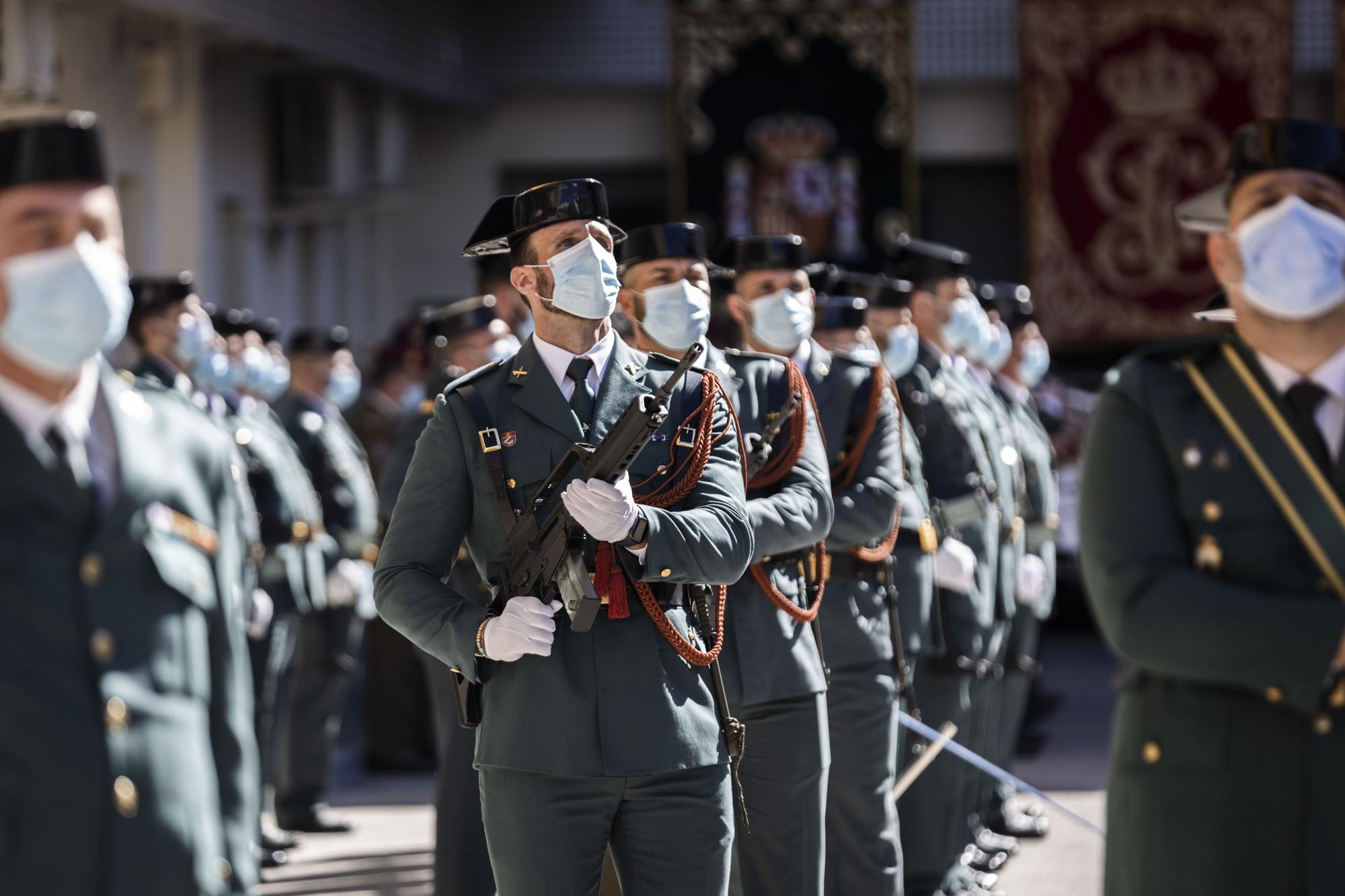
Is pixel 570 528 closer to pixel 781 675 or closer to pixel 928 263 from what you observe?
pixel 781 675

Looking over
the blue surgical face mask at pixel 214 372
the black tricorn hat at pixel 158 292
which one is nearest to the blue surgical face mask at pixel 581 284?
the black tricorn hat at pixel 158 292

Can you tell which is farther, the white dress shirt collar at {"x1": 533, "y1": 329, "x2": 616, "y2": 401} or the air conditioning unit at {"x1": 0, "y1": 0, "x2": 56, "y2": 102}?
the air conditioning unit at {"x1": 0, "y1": 0, "x2": 56, "y2": 102}

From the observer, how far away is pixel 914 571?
591cm

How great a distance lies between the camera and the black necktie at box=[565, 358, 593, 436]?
12.0 ft

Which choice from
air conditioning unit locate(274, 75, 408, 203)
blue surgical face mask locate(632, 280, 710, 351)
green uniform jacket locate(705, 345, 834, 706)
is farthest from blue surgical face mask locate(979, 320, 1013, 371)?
air conditioning unit locate(274, 75, 408, 203)

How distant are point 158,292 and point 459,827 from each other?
268cm

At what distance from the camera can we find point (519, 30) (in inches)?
648

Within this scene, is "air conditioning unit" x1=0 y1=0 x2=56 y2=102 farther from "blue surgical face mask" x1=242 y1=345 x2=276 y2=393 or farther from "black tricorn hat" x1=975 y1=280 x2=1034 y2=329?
"black tricorn hat" x1=975 y1=280 x2=1034 y2=329

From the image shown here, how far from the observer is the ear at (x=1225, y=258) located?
9.63 ft

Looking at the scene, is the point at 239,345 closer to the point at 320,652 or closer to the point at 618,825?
the point at 320,652

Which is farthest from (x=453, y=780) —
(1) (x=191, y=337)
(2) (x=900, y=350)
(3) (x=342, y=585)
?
(3) (x=342, y=585)

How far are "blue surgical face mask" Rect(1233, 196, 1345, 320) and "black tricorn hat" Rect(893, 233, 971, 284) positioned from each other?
15.0 ft

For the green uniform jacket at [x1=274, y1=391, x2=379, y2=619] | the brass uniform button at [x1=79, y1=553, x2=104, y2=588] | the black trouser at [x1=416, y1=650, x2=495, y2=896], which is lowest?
the black trouser at [x1=416, y1=650, x2=495, y2=896]

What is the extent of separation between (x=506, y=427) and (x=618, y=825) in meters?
0.77
